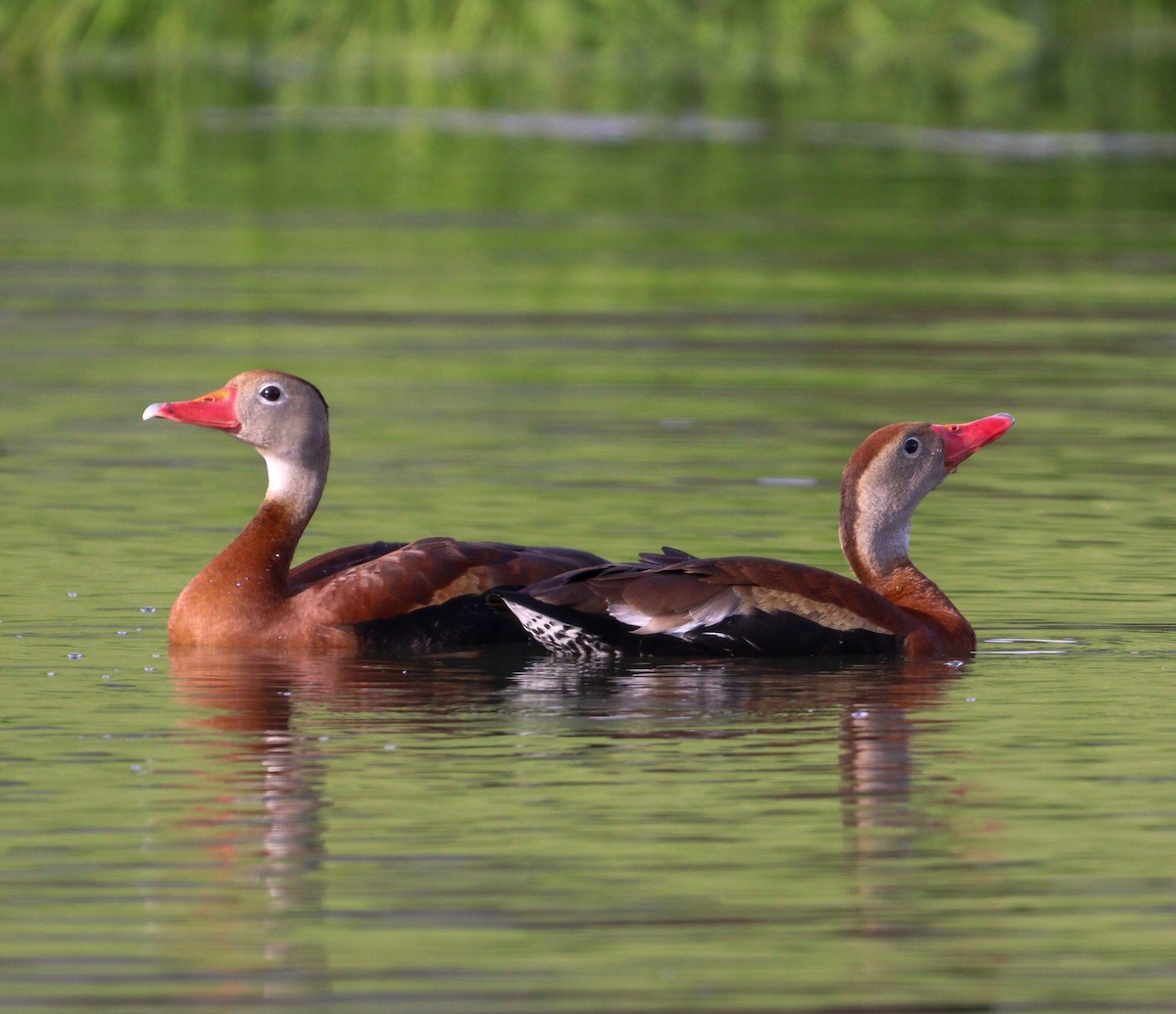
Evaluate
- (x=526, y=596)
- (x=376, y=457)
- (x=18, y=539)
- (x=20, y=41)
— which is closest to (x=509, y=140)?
(x=20, y=41)

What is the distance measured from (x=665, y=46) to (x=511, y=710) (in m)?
36.8

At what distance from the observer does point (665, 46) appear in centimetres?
4475

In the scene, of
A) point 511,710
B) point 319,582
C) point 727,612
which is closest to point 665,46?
point 319,582

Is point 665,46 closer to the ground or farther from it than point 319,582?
farther from it

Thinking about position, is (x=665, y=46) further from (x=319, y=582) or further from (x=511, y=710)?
(x=511, y=710)

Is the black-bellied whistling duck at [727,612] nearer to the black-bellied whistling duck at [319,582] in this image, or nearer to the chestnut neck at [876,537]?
the chestnut neck at [876,537]

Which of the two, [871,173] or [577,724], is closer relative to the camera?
[577,724]

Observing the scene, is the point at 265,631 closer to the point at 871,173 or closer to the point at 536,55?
the point at 871,173

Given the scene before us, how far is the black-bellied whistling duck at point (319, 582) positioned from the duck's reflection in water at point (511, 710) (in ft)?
0.40

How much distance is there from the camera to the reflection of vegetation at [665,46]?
39688 millimetres

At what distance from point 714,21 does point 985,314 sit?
26056 millimetres

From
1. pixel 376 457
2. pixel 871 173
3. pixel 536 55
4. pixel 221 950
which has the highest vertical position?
pixel 536 55

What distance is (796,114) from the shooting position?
35781 mm

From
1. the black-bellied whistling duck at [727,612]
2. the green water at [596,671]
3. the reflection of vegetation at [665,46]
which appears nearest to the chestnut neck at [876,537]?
the black-bellied whistling duck at [727,612]
